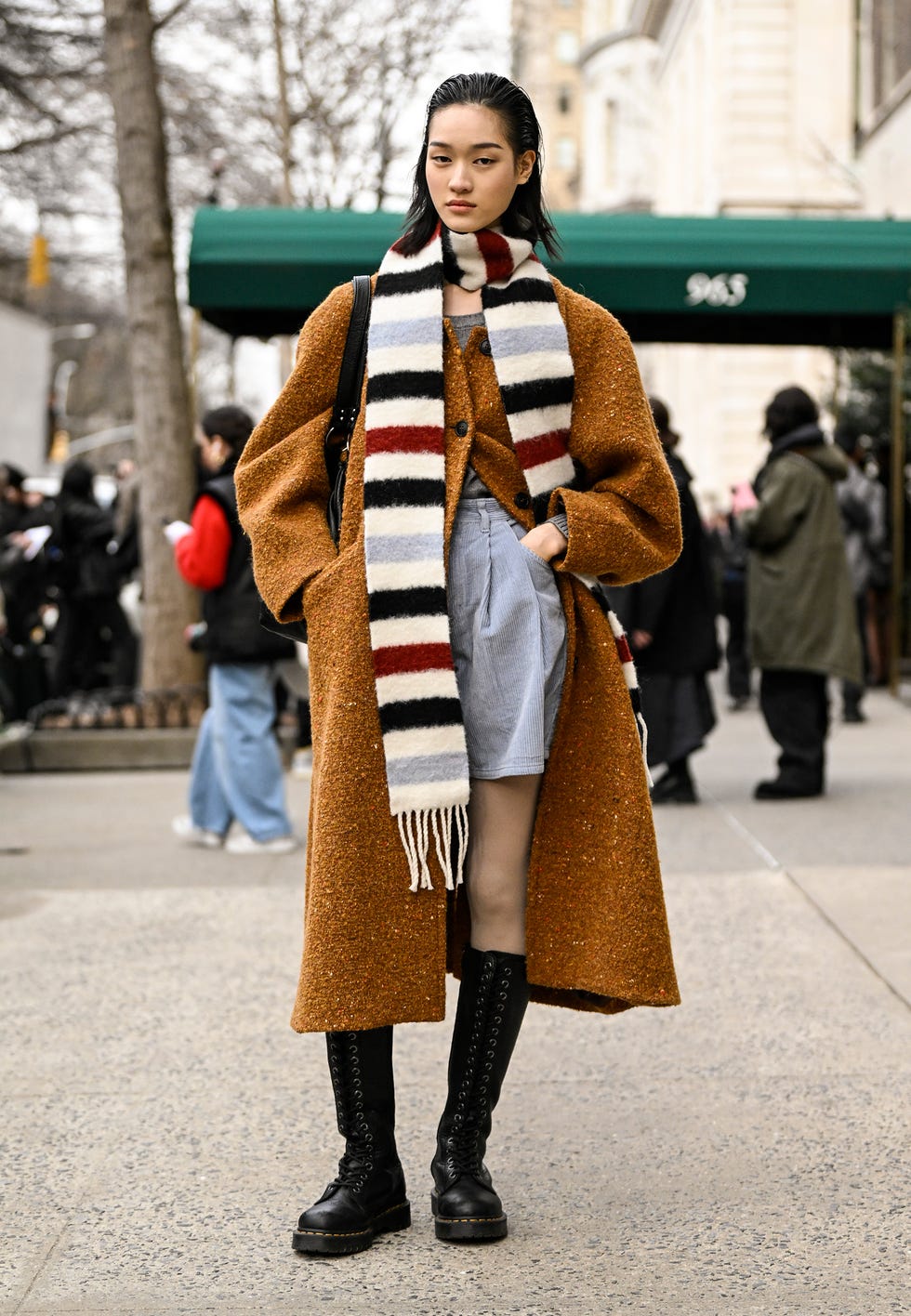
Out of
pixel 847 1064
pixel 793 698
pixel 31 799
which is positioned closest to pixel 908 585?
pixel 793 698

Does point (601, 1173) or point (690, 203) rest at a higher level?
point (690, 203)

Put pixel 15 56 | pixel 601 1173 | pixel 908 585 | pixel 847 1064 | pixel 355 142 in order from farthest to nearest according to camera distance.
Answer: pixel 355 142 → pixel 15 56 → pixel 908 585 → pixel 847 1064 → pixel 601 1173

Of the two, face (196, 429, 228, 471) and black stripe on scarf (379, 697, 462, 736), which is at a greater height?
face (196, 429, 228, 471)

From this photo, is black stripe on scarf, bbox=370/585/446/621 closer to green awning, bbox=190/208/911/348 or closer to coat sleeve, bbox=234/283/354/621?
coat sleeve, bbox=234/283/354/621

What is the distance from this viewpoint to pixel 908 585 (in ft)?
44.6

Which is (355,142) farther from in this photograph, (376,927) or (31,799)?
(376,927)

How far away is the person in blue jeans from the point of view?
288 inches

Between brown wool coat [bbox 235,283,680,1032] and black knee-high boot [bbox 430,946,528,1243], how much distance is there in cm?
7

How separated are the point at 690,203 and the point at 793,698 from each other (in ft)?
97.8

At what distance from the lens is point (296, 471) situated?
3.31 meters

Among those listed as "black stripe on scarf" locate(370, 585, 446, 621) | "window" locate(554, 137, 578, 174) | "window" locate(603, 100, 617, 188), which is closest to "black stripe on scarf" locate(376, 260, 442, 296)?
"black stripe on scarf" locate(370, 585, 446, 621)

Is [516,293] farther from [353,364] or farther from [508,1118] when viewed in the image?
[508,1118]

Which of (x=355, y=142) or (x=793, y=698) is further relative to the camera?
(x=355, y=142)

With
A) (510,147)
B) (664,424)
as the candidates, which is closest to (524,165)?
(510,147)
